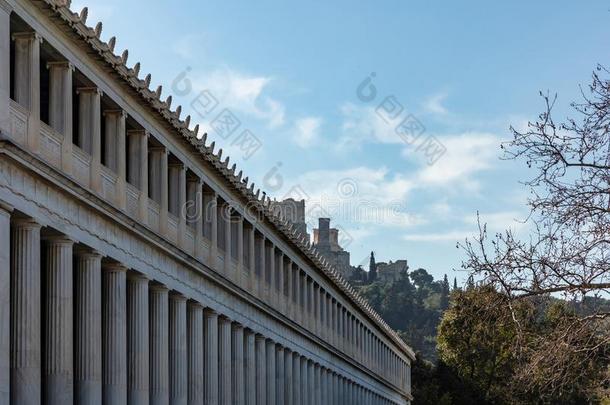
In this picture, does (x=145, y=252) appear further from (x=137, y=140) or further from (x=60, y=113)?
(x=60, y=113)

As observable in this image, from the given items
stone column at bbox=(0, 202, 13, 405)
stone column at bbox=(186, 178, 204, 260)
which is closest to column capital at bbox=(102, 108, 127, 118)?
stone column at bbox=(186, 178, 204, 260)

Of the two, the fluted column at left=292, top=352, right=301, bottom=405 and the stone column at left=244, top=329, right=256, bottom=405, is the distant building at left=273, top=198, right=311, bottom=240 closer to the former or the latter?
the fluted column at left=292, top=352, right=301, bottom=405

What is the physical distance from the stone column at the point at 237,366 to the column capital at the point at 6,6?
91.0ft

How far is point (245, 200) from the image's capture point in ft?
197

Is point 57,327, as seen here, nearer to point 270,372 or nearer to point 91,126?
point 91,126

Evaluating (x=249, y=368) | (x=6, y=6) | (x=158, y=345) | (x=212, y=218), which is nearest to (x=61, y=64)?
(x=6, y=6)

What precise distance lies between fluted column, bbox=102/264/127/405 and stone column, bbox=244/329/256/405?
794 inches

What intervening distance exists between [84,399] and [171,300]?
1149 centimetres

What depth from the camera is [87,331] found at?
36.8 m

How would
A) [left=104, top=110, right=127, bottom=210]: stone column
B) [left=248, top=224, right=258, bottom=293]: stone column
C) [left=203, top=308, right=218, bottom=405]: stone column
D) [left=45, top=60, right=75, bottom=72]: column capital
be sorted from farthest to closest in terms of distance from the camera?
[left=248, top=224, right=258, bottom=293]: stone column
[left=203, top=308, right=218, bottom=405]: stone column
[left=104, top=110, right=127, bottom=210]: stone column
[left=45, top=60, right=75, bottom=72]: column capital

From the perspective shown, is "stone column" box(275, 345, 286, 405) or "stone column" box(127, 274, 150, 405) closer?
"stone column" box(127, 274, 150, 405)

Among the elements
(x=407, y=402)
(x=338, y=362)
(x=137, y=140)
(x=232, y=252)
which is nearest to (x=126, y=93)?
(x=137, y=140)

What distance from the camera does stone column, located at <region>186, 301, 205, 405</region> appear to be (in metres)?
49.8

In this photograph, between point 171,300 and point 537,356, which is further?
point 171,300
